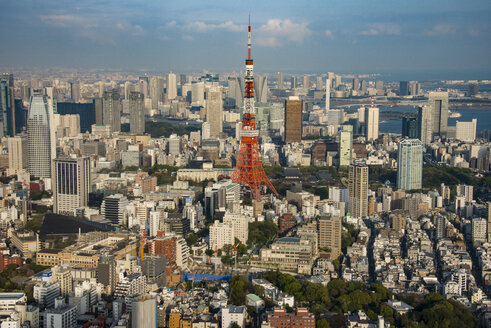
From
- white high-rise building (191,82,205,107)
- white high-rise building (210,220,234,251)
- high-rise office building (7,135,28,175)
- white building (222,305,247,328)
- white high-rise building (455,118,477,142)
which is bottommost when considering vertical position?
white building (222,305,247,328)

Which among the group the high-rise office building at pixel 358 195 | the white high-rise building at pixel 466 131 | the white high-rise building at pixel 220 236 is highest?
the white high-rise building at pixel 466 131

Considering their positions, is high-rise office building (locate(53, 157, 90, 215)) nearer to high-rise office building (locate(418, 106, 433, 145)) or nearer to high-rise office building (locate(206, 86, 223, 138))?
high-rise office building (locate(206, 86, 223, 138))

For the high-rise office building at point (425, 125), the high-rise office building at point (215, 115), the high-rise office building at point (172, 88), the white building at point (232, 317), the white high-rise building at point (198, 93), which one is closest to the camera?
the white building at point (232, 317)

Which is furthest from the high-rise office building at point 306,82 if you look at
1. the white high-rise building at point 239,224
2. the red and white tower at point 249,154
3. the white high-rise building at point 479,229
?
the white high-rise building at point 239,224

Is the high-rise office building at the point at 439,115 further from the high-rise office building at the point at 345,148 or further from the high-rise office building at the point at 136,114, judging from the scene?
the high-rise office building at the point at 136,114

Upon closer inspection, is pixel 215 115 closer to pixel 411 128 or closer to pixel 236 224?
pixel 411 128

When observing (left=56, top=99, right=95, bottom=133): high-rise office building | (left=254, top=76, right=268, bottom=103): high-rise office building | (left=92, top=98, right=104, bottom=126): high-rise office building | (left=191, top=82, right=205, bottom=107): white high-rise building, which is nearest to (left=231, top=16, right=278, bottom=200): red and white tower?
(left=92, top=98, right=104, bottom=126): high-rise office building

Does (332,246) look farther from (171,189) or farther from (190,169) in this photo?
(190,169)
